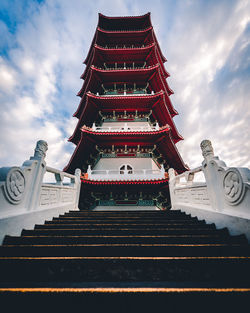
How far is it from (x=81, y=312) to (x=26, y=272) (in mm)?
990

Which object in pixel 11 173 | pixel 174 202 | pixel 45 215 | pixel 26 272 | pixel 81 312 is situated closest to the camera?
pixel 81 312

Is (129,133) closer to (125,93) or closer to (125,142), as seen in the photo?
(125,142)

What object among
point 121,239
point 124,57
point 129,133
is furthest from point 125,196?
point 124,57

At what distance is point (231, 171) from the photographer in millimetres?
2867

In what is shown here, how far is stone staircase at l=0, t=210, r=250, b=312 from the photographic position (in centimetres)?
125

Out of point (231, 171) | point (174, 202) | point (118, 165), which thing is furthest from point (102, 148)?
point (231, 171)

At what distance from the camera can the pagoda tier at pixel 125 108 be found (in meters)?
10.2

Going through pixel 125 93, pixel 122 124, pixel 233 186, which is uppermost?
pixel 125 93

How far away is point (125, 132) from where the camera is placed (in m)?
8.99

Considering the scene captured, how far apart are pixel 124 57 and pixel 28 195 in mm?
13945

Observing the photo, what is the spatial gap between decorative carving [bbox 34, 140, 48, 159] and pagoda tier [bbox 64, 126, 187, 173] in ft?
16.1

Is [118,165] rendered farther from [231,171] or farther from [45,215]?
[231,171]

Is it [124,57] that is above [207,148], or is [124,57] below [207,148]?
above

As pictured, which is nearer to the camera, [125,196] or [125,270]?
[125,270]
